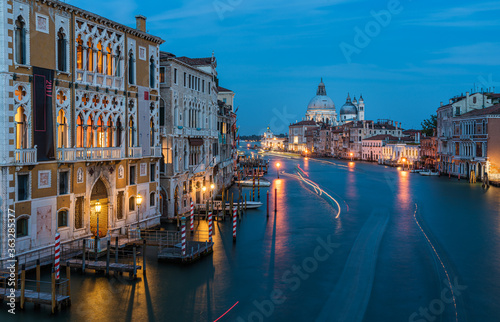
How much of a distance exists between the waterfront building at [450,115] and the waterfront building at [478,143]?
68.4 inches

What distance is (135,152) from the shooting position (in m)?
22.7

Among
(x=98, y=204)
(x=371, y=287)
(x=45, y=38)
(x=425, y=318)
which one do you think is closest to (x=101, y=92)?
Answer: (x=45, y=38)

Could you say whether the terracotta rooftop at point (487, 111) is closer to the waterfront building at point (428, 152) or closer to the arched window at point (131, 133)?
the waterfront building at point (428, 152)

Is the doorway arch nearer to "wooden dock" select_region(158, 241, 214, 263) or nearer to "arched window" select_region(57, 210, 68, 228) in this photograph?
"arched window" select_region(57, 210, 68, 228)

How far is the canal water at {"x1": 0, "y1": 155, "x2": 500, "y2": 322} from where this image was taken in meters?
14.0

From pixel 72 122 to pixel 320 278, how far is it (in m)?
11.1

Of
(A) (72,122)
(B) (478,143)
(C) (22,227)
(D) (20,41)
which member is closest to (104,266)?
(C) (22,227)

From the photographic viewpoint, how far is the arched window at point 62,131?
59.4ft

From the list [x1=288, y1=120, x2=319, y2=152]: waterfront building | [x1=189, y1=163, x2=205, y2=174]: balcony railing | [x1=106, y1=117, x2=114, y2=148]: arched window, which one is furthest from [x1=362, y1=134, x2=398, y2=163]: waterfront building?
[x1=106, y1=117, x2=114, y2=148]: arched window

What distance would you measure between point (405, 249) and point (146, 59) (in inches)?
600

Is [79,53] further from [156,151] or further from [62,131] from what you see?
[156,151]

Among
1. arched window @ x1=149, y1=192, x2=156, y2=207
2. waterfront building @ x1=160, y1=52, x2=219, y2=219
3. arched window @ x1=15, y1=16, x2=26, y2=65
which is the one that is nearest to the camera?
arched window @ x1=15, y1=16, x2=26, y2=65

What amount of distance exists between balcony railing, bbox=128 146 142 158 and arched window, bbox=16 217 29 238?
6.37 metres

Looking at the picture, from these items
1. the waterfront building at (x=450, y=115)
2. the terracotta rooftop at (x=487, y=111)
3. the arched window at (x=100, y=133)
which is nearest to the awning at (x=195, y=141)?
the arched window at (x=100, y=133)
